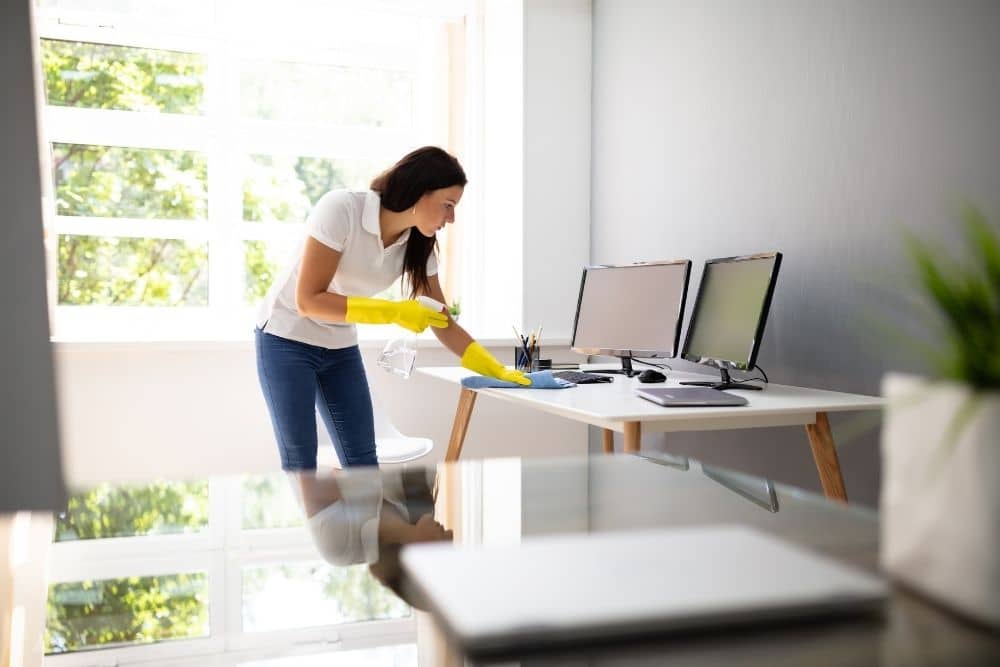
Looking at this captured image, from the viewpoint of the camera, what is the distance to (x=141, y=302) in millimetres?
4004

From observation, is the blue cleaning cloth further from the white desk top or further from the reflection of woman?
the reflection of woman

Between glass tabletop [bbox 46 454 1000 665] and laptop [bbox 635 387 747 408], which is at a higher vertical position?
glass tabletop [bbox 46 454 1000 665]

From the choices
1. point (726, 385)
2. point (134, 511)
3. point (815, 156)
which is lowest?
point (726, 385)

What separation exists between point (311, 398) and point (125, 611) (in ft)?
6.48

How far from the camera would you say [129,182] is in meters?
3.96

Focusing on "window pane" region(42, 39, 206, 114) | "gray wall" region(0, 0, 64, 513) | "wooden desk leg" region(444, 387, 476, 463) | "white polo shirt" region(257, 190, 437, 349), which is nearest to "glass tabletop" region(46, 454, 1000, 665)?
"white polo shirt" region(257, 190, 437, 349)

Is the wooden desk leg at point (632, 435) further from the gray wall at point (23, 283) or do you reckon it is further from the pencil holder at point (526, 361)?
the gray wall at point (23, 283)

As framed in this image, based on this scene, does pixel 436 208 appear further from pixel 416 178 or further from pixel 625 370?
pixel 625 370

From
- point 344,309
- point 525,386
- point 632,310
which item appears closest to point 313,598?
point 344,309

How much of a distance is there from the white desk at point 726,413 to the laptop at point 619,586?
4.09ft

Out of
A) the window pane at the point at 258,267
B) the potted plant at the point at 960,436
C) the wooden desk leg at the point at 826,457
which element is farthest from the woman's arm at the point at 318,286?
the potted plant at the point at 960,436

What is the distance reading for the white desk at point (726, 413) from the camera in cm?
196

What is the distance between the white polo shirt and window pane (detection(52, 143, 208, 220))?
1650 millimetres

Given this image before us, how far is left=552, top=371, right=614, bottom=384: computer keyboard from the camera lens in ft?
9.05
